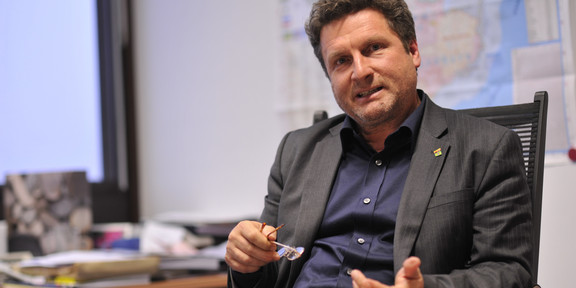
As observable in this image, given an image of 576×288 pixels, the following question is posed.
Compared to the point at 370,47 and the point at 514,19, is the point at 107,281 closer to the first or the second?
the point at 370,47

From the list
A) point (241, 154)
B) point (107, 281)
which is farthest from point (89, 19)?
point (107, 281)

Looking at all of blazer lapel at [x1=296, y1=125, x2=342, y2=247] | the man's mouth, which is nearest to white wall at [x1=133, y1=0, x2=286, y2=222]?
blazer lapel at [x1=296, y1=125, x2=342, y2=247]

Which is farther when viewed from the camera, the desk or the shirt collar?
the desk

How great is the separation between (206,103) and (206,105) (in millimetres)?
10

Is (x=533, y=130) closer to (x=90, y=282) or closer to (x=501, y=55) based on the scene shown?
(x=501, y=55)

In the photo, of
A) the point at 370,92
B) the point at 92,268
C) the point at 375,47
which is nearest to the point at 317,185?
the point at 370,92

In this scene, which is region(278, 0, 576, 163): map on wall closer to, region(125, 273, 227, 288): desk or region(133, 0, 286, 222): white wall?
region(133, 0, 286, 222): white wall

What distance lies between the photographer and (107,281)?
1951mm

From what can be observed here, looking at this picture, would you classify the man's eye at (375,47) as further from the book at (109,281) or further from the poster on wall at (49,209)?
the poster on wall at (49,209)

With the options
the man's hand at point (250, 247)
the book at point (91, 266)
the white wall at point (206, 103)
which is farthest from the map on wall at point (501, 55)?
the book at point (91, 266)

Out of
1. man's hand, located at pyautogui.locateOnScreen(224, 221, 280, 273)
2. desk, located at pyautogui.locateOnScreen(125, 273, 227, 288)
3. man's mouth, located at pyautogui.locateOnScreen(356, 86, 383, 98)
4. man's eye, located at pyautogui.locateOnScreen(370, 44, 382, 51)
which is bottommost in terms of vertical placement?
desk, located at pyautogui.locateOnScreen(125, 273, 227, 288)

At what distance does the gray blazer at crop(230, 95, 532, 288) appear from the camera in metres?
1.18

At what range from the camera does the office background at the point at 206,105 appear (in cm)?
271

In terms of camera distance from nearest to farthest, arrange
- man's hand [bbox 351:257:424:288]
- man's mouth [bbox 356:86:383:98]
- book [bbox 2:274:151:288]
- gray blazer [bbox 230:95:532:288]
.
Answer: man's hand [bbox 351:257:424:288], gray blazer [bbox 230:95:532:288], man's mouth [bbox 356:86:383:98], book [bbox 2:274:151:288]
